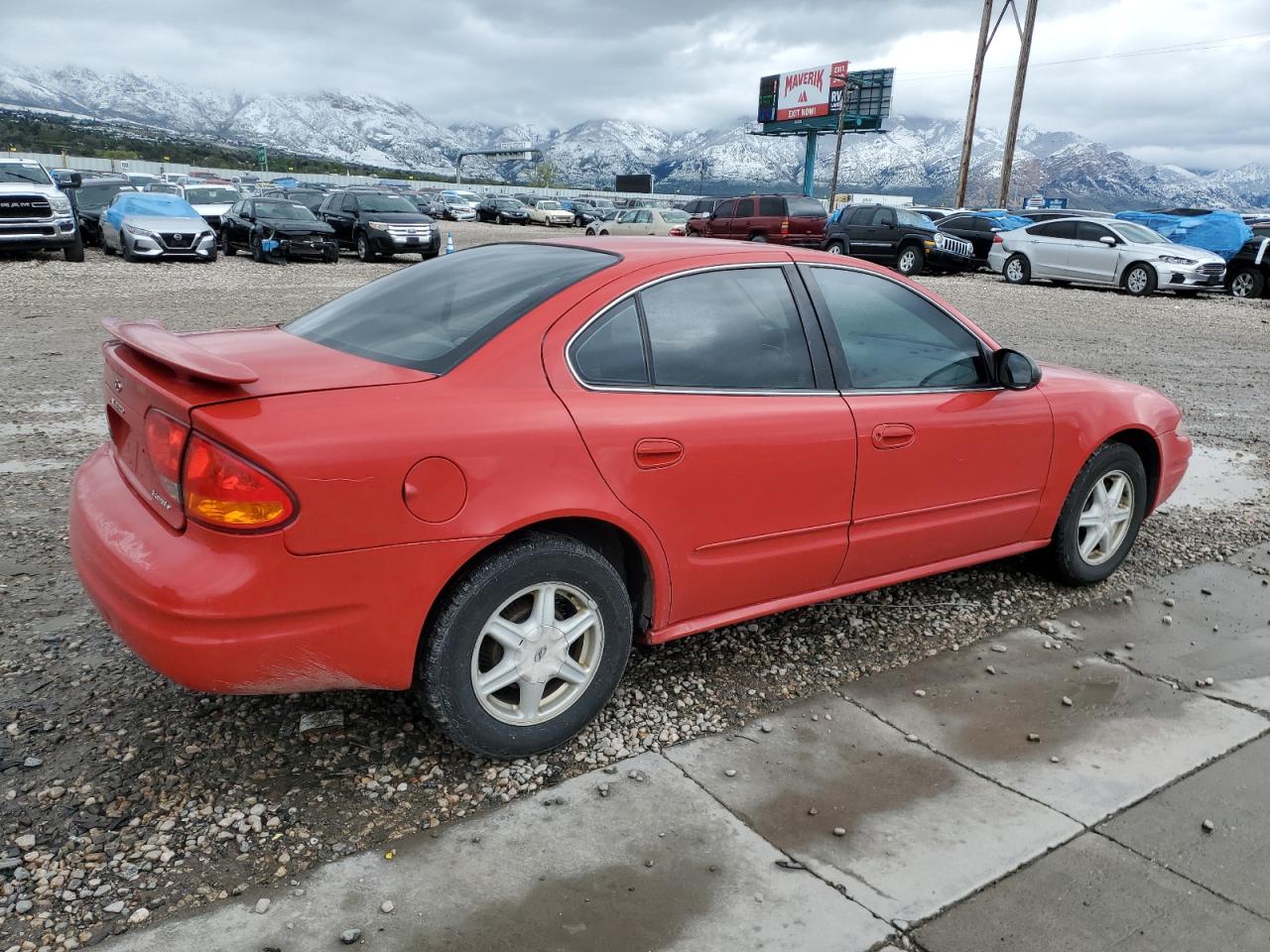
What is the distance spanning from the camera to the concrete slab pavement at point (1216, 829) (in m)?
2.59

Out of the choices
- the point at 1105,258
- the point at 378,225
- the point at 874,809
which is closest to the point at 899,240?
the point at 1105,258

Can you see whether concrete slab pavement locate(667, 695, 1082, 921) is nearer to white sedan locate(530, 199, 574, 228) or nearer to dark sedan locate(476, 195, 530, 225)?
white sedan locate(530, 199, 574, 228)

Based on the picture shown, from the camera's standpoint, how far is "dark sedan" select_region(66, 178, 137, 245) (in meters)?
21.0

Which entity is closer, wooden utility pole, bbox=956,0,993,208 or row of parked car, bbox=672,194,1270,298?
row of parked car, bbox=672,194,1270,298

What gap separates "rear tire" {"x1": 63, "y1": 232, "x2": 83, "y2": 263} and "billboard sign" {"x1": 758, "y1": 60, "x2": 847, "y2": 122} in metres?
67.2

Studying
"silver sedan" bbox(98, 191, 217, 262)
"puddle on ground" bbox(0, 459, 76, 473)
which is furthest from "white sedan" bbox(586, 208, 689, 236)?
"puddle on ground" bbox(0, 459, 76, 473)

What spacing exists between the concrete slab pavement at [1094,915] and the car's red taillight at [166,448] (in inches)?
86.2

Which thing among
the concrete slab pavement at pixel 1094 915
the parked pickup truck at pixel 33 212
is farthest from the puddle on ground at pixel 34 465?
the parked pickup truck at pixel 33 212

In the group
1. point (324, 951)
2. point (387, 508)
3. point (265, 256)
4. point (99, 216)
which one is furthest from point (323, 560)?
point (99, 216)

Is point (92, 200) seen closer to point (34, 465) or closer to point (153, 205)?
point (153, 205)

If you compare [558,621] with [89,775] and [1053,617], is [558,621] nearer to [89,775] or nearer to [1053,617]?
[89,775]

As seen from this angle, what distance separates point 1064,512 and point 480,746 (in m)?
2.85

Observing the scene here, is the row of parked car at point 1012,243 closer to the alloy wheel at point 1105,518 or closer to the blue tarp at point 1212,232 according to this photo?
the blue tarp at point 1212,232

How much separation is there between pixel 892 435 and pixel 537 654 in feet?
5.07
